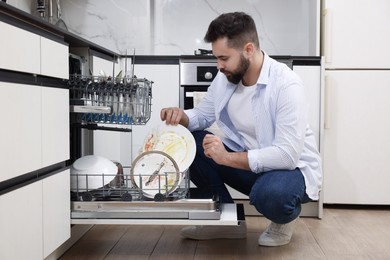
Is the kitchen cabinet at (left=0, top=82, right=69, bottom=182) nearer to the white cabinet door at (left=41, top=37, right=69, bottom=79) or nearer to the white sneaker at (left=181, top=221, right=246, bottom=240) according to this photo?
the white cabinet door at (left=41, top=37, right=69, bottom=79)

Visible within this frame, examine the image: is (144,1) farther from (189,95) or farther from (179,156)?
(179,156)

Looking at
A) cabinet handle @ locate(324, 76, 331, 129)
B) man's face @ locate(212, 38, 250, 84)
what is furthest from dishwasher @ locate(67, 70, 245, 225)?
cabinet handle @ locate(324, 76, 331, 129)

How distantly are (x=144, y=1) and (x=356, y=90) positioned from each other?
1472mm

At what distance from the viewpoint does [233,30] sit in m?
2.29

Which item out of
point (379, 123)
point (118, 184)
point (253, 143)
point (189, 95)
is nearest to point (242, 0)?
point (189, 95)

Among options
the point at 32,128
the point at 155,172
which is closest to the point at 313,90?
the point at 155,172

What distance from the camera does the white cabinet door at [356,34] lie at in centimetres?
334

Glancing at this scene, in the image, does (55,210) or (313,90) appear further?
(313,90)

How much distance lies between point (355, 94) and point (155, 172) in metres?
1.60

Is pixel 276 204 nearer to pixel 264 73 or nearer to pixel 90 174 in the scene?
pixel 264 73

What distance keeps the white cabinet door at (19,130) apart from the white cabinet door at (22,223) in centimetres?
7

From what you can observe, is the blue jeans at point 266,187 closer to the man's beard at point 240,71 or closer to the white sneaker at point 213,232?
the white sneaker at point 213,232

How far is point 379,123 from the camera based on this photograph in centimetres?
338

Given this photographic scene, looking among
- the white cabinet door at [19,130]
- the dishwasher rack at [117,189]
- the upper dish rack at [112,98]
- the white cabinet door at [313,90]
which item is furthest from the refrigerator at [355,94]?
the white cabinet door at [19,130]
